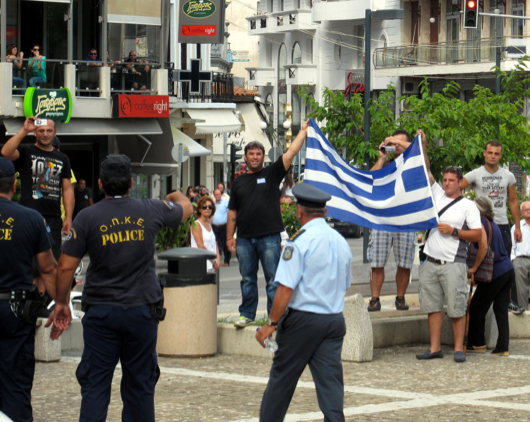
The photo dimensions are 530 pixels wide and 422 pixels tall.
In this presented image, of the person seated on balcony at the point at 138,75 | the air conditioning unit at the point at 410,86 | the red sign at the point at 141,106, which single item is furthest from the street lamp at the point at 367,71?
the air conditioning unit at the point at 410,86

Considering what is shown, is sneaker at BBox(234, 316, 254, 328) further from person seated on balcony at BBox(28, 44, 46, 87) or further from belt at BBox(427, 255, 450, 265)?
person seated on balcony at BBox(28, 44, 46, 87)

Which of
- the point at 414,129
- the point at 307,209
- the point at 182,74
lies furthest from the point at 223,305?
the point at 182,74

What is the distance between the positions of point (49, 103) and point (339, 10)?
32050 mm

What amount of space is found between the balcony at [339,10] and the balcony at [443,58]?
18.7ft

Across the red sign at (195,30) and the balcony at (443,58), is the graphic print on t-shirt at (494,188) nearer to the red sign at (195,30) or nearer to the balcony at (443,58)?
the red sign at (195,30)

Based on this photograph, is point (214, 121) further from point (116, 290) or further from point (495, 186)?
point (116, 290)

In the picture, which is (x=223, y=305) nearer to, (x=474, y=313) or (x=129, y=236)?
(x=474, y=313)

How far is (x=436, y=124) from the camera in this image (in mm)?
19469

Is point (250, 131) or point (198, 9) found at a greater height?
point (198, 9)

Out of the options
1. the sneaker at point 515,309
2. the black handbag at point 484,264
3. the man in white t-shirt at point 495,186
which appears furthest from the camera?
the sneaker at point 515,309

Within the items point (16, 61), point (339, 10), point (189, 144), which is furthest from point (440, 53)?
point (16, 61)

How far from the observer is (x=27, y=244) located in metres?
6.35

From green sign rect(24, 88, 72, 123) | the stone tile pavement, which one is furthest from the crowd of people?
green sign rect(24, 88, 72, 123)

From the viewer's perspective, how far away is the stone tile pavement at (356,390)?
7652 millimetres
